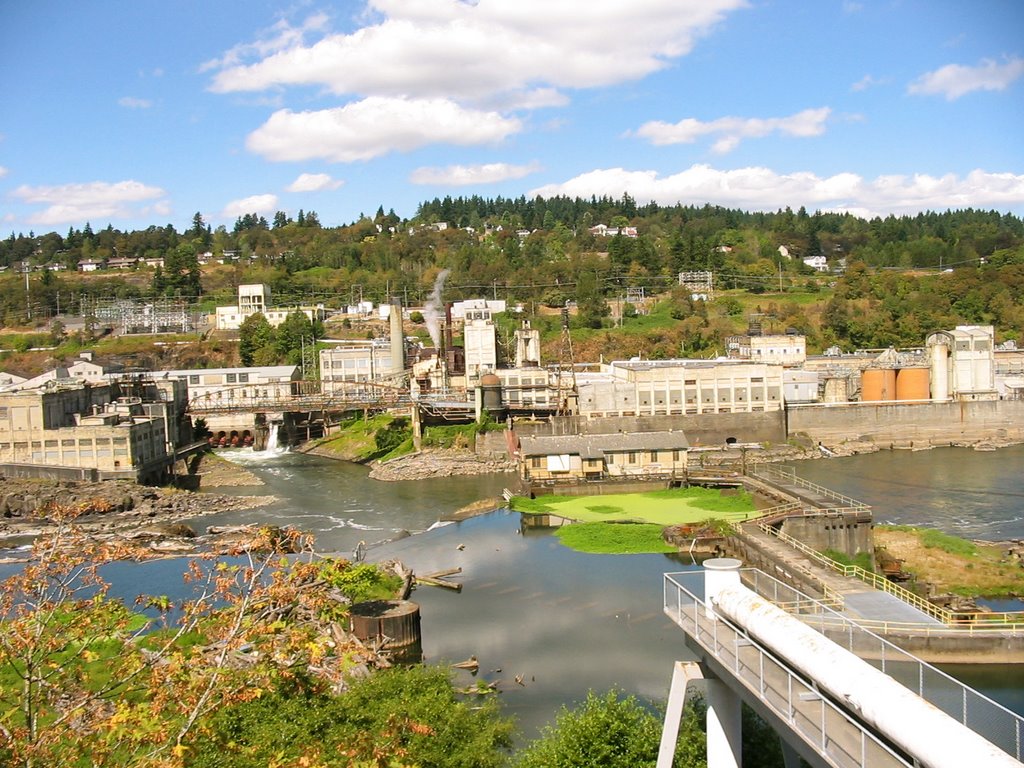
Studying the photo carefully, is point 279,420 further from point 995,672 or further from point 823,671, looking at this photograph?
point 823,671

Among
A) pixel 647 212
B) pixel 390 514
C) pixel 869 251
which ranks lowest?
pixel 390 514

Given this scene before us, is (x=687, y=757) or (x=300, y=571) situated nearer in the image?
(x=300, y=571)

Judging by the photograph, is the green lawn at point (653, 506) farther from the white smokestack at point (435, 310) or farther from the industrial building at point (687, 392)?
the white smokestack at point (435, 310)

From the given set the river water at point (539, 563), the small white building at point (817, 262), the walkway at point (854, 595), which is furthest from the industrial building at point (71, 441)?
the small white building at point (817, 262)

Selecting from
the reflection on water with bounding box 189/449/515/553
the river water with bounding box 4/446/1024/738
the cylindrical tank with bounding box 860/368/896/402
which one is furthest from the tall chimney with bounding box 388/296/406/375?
the cylindrical tank with bounding box 860/368/896/402

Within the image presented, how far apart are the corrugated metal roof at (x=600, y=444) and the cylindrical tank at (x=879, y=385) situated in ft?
46.8

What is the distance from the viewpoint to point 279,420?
40.2 m

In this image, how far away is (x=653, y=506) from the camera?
78.3ft

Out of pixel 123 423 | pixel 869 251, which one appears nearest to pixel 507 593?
pixel 123 423

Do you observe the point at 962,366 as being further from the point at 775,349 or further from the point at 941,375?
the point at 775,349

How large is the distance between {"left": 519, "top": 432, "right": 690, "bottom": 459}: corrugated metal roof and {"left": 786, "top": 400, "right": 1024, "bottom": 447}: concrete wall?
1049cm

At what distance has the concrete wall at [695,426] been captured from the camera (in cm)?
3359

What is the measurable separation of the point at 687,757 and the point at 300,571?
4.13 metres

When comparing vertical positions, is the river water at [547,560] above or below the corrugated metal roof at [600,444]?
below
